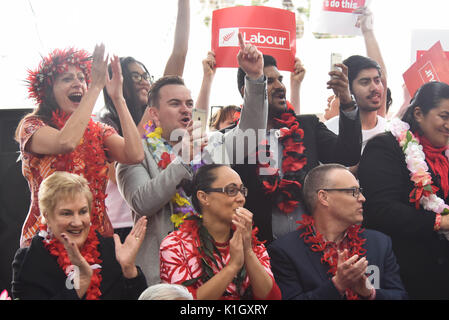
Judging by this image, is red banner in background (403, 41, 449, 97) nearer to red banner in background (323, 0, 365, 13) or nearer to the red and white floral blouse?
red banner in background (323, 0, 365, 13)

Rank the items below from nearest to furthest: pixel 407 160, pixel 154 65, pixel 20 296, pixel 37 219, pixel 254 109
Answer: pixel 20 296 → pixel 37 219 → pixel 254 109 → pixel 407 160 → pixel 154 65

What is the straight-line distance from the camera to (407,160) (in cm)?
262

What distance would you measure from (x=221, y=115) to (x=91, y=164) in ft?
4.37

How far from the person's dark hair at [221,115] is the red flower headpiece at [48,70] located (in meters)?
1.23

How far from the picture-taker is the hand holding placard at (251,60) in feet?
7.52

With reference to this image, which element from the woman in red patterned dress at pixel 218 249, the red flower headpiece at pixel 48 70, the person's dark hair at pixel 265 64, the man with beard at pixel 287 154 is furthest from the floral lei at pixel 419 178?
the red flower headpiece at pixel 48 70

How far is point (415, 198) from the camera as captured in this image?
8.40 feet

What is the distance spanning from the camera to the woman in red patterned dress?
203 cm

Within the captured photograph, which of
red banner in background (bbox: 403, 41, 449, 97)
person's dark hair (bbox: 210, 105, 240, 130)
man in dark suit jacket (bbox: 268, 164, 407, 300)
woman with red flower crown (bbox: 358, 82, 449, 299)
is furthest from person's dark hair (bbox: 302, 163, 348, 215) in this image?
person's dark hair (bbox: 210, 105, 240, 130)

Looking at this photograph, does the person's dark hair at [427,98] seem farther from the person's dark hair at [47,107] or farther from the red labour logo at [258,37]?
the person's dark hair at [47,107]

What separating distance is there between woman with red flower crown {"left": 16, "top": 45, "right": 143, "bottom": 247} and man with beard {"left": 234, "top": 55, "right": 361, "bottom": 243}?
610mm
